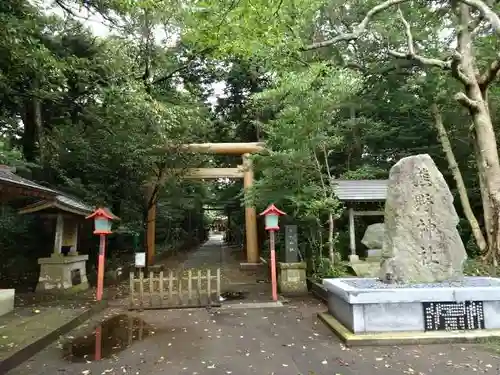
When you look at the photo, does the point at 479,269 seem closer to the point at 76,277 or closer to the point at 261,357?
the point at 261,357

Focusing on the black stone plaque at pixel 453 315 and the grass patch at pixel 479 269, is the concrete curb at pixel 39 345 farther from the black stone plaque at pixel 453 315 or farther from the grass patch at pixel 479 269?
the grass patch at pixel 479 269

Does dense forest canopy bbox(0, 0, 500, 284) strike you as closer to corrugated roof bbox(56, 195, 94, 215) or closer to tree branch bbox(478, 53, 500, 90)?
tree branch bbox(478, 53, 500, 90)

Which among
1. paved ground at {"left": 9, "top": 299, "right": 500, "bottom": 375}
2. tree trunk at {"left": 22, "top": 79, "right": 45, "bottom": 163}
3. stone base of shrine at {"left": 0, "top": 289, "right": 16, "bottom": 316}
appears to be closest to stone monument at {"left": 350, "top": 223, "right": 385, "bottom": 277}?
paved ground at {"left": 9, "top": 299, "right": 500, "bottom": 375}

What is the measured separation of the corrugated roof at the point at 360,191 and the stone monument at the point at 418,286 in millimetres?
4135

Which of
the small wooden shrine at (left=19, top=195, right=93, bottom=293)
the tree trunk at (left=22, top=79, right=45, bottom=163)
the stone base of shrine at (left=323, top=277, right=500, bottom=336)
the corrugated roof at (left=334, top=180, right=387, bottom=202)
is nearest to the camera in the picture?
the stone base of shrine at (left=323, top=277, right=500, bottom=336)

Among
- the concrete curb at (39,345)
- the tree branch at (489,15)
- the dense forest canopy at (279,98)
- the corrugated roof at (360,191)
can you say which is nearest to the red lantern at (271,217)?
the dense forest canopy at (279,98)

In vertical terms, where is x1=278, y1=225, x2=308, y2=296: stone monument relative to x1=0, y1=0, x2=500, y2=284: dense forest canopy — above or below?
below

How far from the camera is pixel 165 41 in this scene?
15500 millimetres

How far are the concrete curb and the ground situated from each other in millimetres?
97

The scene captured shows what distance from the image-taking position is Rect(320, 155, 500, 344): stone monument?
5.54m

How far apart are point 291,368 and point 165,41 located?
47.0 ft

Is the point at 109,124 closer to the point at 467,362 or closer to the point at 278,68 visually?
the point at 278,68

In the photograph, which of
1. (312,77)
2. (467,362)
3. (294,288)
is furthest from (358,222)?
(467,362)

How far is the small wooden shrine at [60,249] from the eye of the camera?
981cm
